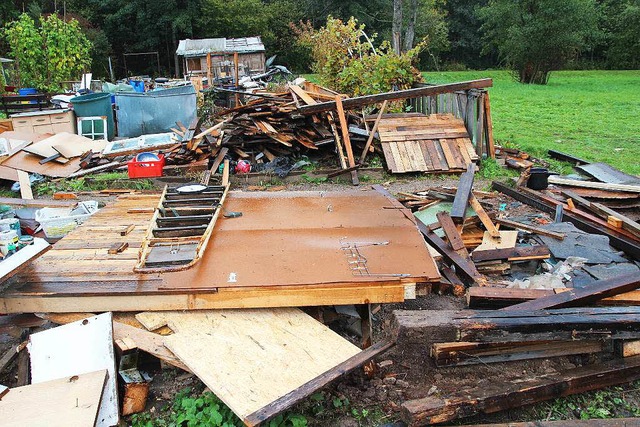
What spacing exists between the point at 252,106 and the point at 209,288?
22.1 feet

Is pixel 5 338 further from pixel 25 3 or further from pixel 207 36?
pixel 25 3

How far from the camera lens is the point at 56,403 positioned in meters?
3.00

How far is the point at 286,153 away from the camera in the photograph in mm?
10039

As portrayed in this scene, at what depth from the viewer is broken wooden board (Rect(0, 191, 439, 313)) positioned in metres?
3.69

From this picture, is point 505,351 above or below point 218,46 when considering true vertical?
below

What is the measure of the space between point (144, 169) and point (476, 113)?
6504 millimetres

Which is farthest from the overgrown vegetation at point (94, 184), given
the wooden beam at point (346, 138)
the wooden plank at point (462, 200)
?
the wooden plank at point (462, 200)

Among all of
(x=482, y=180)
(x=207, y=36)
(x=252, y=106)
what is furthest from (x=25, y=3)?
(x=482, y=180)

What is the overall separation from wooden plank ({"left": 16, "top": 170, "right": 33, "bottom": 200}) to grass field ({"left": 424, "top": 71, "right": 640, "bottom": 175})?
9745mm

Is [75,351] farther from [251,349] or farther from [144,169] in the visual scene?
[144,169]

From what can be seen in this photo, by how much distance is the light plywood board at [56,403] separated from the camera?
2.86m

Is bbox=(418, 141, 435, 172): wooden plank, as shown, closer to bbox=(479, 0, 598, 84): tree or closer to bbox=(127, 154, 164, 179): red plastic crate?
bbox=(127, 154, 164, 179): red plastic crate

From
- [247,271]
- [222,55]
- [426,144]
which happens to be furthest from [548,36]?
[247,271]

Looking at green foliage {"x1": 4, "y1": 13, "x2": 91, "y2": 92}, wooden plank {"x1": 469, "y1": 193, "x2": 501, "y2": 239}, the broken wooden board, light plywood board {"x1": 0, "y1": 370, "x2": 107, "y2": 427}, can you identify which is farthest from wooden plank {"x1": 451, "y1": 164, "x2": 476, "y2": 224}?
green foliage {"x1": 4, "y1": 13, "x2": 91, "y2": 92}
